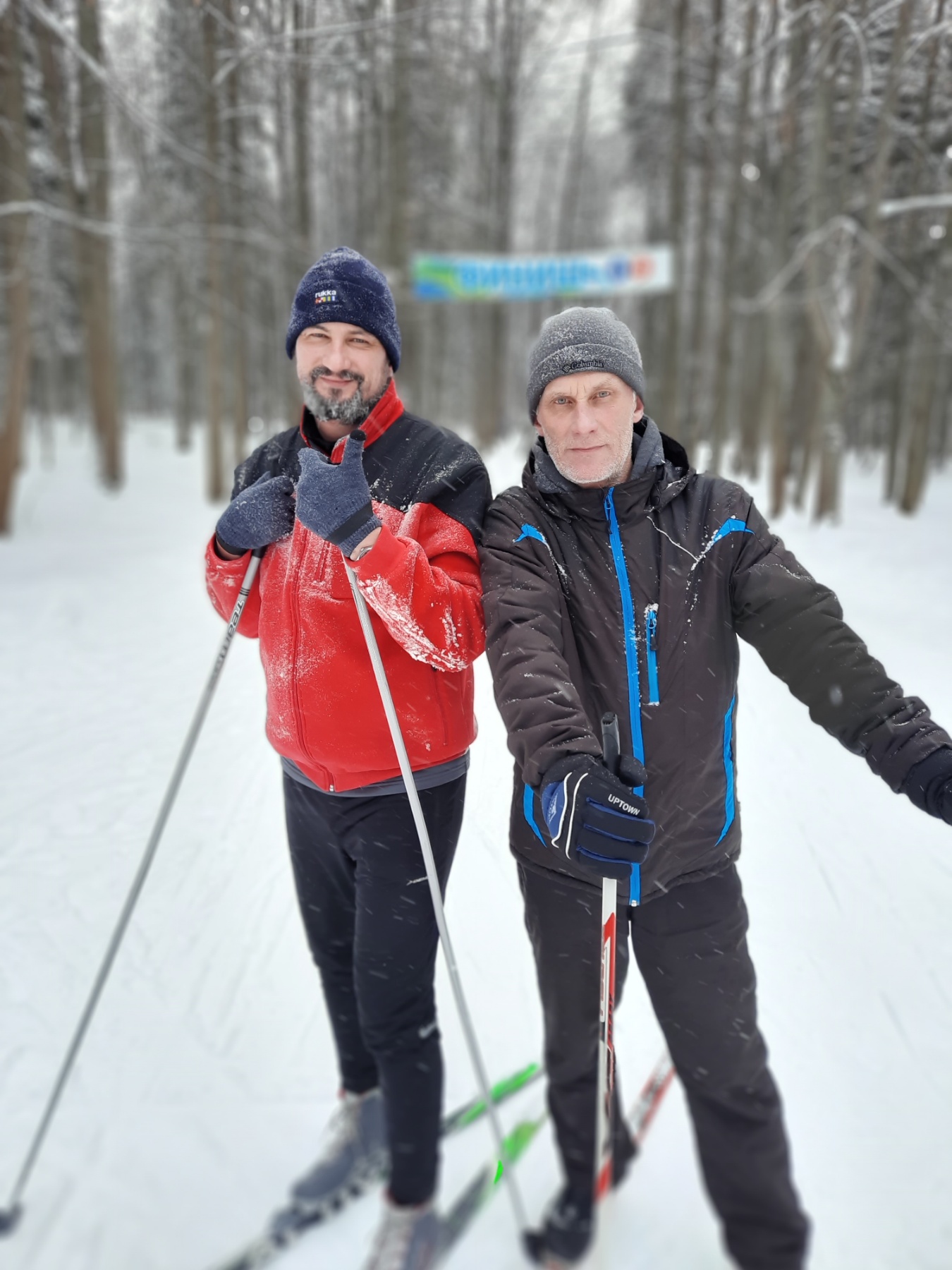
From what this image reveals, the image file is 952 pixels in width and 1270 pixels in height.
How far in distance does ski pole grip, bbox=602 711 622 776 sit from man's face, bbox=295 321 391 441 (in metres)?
0.96

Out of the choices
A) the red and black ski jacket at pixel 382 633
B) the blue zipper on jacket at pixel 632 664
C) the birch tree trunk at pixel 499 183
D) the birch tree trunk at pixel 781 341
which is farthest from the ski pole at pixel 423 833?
the birch tree trunk at pixel 499 183

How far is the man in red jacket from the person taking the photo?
173cm

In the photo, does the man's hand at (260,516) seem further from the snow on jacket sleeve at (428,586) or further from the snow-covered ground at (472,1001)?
the snow-covered ground at (472,1001)

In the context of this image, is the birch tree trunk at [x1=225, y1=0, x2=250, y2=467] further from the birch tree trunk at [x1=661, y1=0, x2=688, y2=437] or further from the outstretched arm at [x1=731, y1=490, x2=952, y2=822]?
the birch tree trunk at [x1=661, y1=0, x2=688, y2=437]

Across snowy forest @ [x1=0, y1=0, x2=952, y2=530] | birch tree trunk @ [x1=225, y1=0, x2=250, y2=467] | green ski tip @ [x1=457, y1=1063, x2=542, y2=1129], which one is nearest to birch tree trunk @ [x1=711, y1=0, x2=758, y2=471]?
snowy forest @ [x1=0, y1=0, x2=952, y2=530]

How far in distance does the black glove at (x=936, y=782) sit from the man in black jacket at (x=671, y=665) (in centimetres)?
10

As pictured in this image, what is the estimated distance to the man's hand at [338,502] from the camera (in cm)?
153

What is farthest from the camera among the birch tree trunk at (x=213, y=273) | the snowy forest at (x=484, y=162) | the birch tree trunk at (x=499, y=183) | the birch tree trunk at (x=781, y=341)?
the birch tree trunk at (x=499, y=183)

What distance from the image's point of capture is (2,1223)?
6.03 ft

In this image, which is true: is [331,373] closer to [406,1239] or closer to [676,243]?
[406,1239]

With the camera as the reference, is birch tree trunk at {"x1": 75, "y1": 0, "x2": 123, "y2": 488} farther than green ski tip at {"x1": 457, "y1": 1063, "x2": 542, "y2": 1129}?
Yes

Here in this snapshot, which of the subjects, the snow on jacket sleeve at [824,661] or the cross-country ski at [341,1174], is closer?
the snow on jacket sleeve at [824,661]

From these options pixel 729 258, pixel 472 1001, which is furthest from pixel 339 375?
pixel 729 258

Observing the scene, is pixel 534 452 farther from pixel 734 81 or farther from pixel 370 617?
pixel 734 81
